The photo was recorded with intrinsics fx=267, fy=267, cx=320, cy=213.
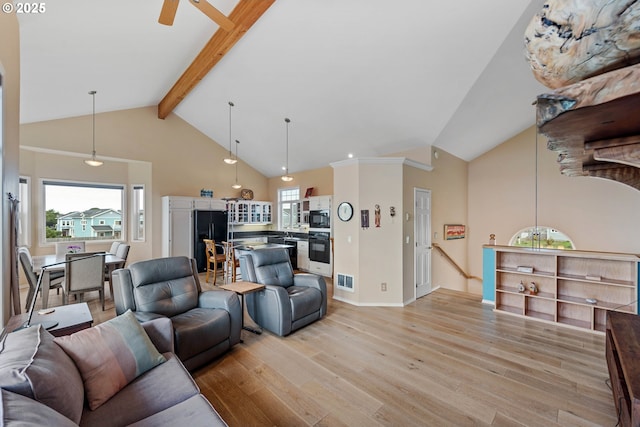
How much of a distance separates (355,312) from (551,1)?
4.06 m

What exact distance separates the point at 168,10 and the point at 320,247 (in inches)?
201

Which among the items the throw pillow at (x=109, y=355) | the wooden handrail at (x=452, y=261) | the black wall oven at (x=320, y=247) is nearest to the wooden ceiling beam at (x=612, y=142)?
the throw pillow at (x=109, y=355)

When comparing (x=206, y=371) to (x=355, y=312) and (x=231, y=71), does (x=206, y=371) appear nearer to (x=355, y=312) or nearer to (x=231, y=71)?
(x=355, y=312)

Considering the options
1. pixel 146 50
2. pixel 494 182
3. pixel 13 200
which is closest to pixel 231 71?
pixel 146 50

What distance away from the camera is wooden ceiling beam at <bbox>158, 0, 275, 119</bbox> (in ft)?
10.7

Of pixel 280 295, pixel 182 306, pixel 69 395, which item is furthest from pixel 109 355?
pixel 280 295

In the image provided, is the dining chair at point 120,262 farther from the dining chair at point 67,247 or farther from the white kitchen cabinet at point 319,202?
the white kitchen cabinet at point 319,202

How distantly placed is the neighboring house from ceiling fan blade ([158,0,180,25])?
5.50 metres

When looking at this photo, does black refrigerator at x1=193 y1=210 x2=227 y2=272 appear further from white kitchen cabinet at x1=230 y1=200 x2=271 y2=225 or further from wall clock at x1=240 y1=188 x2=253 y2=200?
wall clock at x1=240 y1=188 x2=253 y2=200

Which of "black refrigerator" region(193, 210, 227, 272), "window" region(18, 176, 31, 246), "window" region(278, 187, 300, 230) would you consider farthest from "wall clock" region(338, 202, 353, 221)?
"window" region(18, 176, 31, 246)

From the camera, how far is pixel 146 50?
3.91m

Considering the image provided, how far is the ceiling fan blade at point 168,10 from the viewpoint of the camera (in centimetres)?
230

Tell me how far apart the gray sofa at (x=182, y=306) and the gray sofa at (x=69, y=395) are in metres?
0.72

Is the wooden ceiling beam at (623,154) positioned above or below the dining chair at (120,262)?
above
